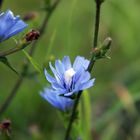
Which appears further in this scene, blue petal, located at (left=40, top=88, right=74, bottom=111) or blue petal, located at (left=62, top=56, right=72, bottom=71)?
blue petal, located at (left=40, top=88, right=74, bottom=111)

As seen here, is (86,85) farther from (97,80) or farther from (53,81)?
(97,80)

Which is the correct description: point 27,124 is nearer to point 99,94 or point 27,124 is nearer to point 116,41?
point 99,94

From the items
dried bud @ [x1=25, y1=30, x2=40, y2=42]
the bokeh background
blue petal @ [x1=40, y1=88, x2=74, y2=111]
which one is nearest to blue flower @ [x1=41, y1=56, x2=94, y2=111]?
dried bud @ [x1=25, y1=30, x2=40, y2=42]

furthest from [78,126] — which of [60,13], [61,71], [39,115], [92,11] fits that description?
[92,11]

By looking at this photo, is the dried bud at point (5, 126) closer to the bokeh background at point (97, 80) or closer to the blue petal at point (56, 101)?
the blue petal at point (56, 101)

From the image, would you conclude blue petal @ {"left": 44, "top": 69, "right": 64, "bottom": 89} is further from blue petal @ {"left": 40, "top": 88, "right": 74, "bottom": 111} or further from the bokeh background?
the bokeh background

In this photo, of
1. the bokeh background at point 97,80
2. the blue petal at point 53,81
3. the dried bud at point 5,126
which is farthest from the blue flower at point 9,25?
the bokeh background at point 97,80

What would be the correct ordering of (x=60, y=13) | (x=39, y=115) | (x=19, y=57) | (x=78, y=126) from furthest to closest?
1. (x=60, y=13)
2. (x=19, y=57)
3. (x=39, y=115)
4. (x=78, y=126)

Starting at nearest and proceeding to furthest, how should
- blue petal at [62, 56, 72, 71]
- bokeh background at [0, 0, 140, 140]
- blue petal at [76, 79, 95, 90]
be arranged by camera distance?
blue petal at [76, 79, 95, 90] < blue petal at [62, 56, 72, 71] < bokeh background at [0, 0, 140, 140]
